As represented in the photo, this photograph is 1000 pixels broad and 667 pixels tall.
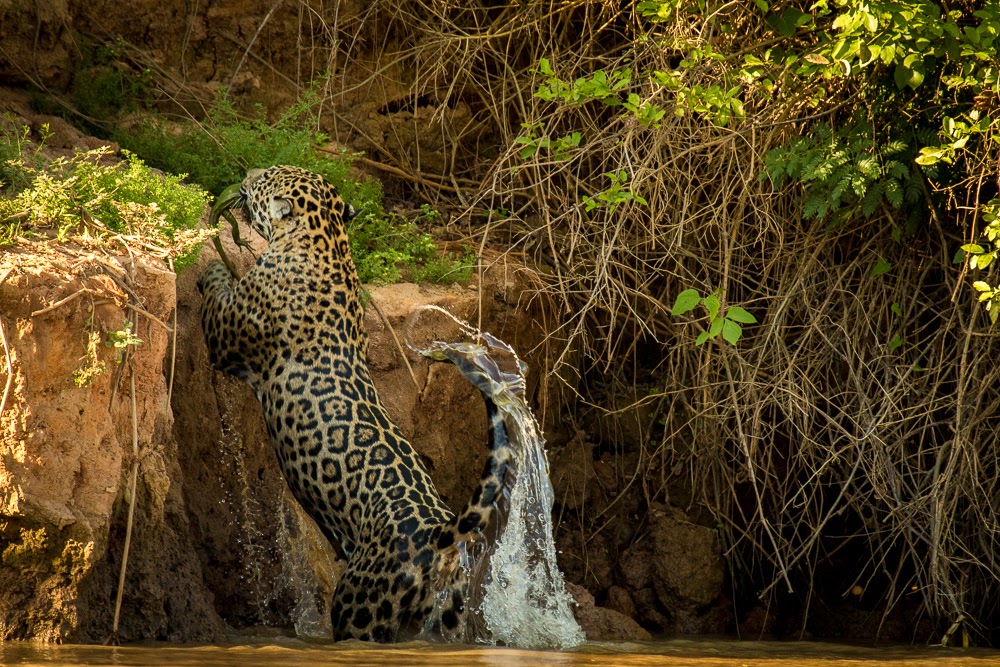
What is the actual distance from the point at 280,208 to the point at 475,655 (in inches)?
104

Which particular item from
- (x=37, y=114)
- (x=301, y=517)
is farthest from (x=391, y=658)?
(x=37, y=114)

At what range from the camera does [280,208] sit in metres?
6.06

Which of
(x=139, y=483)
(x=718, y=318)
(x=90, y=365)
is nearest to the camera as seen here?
(x=90, y=365)

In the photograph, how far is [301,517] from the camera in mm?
5984

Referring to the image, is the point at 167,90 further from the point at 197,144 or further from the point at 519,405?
the point at 519,405

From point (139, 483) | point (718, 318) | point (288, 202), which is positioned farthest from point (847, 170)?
point (139, 483)

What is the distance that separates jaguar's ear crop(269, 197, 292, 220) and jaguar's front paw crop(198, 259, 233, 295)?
380 millimetres

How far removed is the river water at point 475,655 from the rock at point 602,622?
0.26m

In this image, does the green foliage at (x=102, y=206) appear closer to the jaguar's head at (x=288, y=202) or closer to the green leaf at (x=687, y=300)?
the jaguar's head at (x=288, y=202)

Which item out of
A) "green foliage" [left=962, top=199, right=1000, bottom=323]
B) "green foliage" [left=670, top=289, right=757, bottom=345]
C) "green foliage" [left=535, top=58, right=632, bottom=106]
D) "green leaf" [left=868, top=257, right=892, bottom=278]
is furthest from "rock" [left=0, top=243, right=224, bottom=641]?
"green leaf" [left=868, top=257, right=892, bottom=278]

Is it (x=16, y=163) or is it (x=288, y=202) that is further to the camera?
(x=288, y=202)

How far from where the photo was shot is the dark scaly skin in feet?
16.3

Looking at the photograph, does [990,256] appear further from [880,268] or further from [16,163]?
[16,163]

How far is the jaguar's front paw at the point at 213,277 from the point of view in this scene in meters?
5.92
